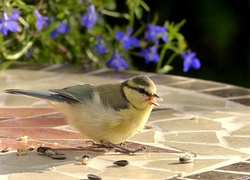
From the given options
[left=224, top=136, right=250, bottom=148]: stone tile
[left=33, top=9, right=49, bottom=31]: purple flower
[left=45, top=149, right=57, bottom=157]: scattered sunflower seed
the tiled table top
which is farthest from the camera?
[left=33, top=9, right=49, bottom=31]: purple flower

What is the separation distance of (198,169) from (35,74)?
2635 millimetres

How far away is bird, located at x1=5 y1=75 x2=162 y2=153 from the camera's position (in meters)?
4.19

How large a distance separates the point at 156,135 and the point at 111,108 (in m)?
0.55

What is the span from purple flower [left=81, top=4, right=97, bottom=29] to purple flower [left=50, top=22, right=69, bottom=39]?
191 millimetres

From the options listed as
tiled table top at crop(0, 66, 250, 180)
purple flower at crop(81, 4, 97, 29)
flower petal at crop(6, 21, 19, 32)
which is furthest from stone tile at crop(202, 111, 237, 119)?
purple flower at crop(81, 4, 97, 29)

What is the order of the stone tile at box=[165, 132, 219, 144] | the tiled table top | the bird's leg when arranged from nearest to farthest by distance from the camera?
the tiled table top → the bird's leg → the stone tile at box=[165, 132, 219, 144]

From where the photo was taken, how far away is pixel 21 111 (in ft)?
17.0

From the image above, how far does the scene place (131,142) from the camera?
4559 millimetres

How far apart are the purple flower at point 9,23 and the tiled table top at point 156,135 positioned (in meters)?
0.38

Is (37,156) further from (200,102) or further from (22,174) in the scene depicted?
(200,102)

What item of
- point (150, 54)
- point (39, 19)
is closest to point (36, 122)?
point (39, 19)

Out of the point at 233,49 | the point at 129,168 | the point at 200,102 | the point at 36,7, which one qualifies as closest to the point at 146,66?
the point at 233,49

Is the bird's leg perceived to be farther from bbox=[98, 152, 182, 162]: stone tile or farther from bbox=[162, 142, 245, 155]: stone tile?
bbox=[162, 142, 245, 155]: stone tile

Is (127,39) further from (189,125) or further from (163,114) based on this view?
(189,125)
